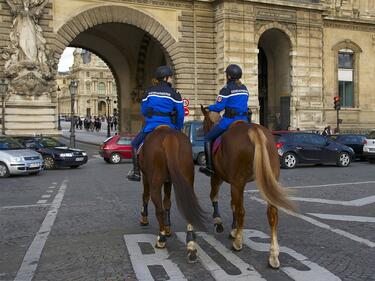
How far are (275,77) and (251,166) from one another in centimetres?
3490

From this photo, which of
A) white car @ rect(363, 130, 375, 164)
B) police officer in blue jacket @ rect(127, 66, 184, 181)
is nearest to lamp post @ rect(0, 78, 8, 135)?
white car @ rect(363, 130, 375, 164)

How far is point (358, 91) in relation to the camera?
1708 inches

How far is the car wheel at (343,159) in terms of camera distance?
74.9 feet

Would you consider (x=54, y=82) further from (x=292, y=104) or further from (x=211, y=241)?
(x=211, y=241)

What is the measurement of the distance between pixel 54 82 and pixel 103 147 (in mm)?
6842

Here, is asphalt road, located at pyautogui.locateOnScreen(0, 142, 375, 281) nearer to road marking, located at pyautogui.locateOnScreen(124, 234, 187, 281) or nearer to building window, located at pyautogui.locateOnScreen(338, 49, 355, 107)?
road marking, located at pyautogui.locateOnScreen(124, 234, 187, 281)

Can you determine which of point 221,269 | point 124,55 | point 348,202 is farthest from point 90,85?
point 221,269

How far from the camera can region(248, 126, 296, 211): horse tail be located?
21.0 feet

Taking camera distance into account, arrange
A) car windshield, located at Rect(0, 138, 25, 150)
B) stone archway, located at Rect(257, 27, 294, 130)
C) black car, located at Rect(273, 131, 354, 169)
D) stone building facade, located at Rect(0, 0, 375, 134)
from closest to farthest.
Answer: car windshield, located at Rect(0, 138, 25, 150), black car, located at Rect(273, 131, 354, 169), stone building facade, located at Rect(0, 0, 375, 134), stone archway, located at Rect(257, 27, 294, 130)

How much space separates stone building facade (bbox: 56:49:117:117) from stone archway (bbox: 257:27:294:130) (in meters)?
94.2

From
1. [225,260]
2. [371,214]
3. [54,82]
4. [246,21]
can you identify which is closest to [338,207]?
[371,214]

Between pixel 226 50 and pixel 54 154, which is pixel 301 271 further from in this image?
pixel 226 50

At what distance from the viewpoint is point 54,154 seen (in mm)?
22688

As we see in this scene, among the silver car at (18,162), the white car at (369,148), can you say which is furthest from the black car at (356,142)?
the silver car at (18,162)
